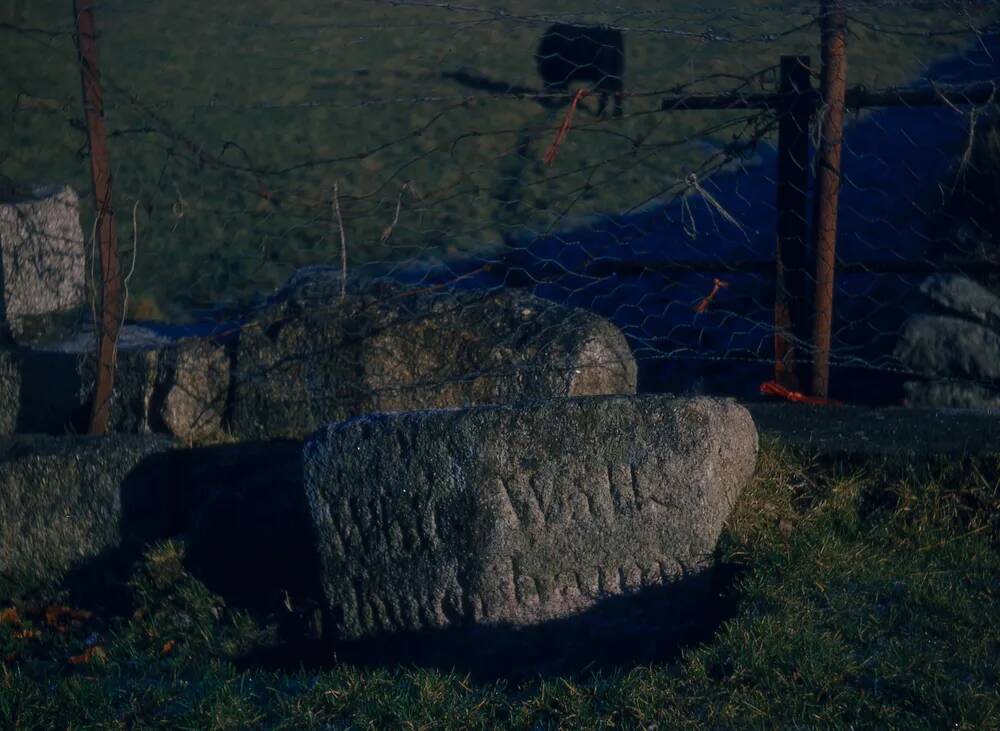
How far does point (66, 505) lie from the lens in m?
4.20

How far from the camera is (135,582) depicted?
401 cm

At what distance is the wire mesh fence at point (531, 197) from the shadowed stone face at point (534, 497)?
0.75m

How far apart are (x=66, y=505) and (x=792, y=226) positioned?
297 centimetres

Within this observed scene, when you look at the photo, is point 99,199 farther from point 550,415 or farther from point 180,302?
point 180,302

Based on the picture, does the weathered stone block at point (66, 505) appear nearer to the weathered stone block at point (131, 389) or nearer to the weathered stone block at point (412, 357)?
the weathered stone block at point (131, 389)

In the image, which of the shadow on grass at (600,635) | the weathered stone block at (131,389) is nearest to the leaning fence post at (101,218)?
the weathered stone block at (131,389)

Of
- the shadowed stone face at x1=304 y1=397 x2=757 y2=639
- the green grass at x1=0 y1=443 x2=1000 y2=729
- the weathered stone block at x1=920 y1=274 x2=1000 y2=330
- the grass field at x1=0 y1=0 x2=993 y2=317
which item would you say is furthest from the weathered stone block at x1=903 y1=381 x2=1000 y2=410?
the grass field at x1=0 y1=0 x2=993 y2=317

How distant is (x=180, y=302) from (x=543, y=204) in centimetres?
265

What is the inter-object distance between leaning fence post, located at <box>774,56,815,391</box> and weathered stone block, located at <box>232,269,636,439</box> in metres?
0.64

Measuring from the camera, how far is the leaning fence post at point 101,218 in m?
4.34

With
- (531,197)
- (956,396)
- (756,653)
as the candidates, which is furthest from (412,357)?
(531,197)

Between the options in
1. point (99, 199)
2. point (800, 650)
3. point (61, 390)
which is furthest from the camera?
point (61, 390)

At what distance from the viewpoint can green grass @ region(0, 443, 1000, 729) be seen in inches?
115

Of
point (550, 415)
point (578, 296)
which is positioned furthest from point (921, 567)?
point (578, 296)
